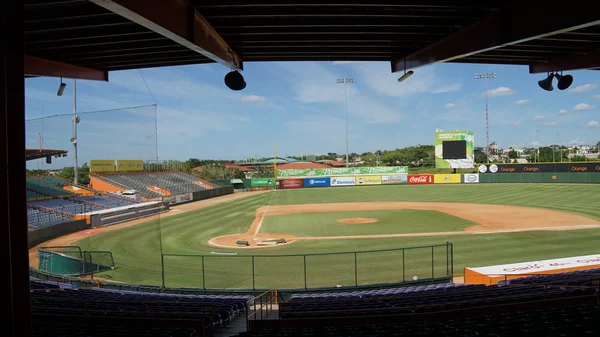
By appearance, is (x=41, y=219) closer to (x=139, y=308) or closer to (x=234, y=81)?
(x=139, y=308)

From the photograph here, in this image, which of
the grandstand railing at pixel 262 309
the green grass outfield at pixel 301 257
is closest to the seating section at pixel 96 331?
the grandstand railing at pixel 262 309

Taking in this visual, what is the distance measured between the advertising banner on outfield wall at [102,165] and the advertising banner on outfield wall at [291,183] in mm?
52551

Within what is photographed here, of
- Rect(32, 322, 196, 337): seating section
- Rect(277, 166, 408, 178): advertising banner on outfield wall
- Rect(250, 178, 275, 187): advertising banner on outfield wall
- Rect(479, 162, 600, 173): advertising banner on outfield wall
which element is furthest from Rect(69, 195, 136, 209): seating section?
Rect(479, 162, 600, 173): advertising banner on outfield wall

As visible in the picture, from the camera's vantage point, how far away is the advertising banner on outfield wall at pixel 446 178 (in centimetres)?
6800

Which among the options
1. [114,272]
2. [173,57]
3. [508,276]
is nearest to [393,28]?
[173,57]

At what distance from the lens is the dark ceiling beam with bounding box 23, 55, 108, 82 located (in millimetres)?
9031

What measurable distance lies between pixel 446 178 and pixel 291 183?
27.9 metres

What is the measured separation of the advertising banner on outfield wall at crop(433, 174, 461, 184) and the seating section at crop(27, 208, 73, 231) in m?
60.2

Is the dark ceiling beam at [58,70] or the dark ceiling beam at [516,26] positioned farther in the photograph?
the dark ceiling beam at [58,70]

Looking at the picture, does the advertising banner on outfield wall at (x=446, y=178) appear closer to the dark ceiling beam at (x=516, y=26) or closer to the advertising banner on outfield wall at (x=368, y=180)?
the advertising banner on outfield wall at (x=368, y=180)

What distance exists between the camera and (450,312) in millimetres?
6777

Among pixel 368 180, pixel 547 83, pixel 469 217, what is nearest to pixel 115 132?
pixel 547 83

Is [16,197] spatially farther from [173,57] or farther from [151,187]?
[151,187]

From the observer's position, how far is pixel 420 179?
69688 mm
